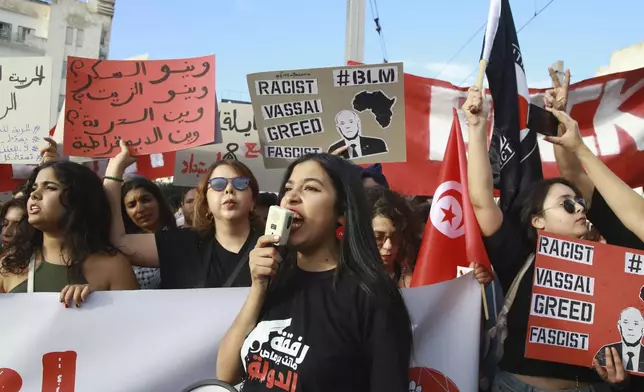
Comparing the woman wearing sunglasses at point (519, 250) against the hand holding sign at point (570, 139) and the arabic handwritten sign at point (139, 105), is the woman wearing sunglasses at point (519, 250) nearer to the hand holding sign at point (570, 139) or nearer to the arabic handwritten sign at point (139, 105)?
the hand holding sign at point (570, 139)

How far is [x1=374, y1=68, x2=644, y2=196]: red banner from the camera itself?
4.23m

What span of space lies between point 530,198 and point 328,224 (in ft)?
3.65

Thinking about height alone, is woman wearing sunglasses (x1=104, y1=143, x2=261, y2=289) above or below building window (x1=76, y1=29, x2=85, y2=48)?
below

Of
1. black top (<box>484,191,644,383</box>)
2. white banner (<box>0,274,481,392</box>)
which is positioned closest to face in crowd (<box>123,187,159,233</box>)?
white banner (<box>0,274,481,392</box>)

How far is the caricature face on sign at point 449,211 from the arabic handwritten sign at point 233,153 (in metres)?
2.45

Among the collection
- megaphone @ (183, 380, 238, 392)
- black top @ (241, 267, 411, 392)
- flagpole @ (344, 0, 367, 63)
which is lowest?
megaphone @ (183, 380, 238, 392)

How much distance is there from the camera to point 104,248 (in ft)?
8.46

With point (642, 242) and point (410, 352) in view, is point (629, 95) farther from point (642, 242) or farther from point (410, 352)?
point (410, 352)

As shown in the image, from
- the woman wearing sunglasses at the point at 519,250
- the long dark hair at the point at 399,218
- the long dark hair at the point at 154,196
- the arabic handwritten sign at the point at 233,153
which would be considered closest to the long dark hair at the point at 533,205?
the woman wearing sunglasses at the point at 519,250

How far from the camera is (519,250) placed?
2383mm

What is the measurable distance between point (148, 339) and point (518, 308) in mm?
1451

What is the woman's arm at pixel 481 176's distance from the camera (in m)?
2.30

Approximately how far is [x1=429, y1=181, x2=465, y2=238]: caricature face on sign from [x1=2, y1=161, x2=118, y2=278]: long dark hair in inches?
56.5

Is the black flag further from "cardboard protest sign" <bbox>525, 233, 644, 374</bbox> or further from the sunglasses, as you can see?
"cardboard protest sign" <bbox>525, 233, 644, 374</bbox>
